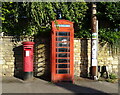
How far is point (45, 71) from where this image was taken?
7.27 meters

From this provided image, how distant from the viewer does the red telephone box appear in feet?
20.4

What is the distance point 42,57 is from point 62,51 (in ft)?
4.49

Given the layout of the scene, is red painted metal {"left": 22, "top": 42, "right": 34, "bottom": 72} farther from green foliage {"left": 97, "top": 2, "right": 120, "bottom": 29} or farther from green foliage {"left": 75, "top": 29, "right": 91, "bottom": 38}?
green foliage {"left": 97, "top": 2, "right": 120, "bottom": 29}

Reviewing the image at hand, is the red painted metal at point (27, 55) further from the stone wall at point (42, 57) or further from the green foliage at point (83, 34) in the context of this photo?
the green foliage at point (83, 34)

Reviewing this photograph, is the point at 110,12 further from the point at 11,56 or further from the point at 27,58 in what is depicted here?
the point at 11,56

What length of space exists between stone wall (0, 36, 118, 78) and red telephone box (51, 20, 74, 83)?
107 centimetres

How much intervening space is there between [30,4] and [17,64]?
2913mm

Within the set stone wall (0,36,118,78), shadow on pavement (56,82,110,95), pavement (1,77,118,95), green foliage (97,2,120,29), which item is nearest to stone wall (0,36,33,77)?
stone wall (0,36,118,78)

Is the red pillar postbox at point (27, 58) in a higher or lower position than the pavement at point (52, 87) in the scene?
higher

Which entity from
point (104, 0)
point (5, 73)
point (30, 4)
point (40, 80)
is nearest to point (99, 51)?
point (104, 0)

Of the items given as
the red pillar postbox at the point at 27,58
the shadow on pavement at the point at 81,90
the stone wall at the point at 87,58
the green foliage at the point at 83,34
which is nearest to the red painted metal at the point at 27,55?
the red pillar postbox at the point at 27,58

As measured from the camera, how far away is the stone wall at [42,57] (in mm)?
7125

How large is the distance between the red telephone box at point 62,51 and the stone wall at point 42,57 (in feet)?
3.52

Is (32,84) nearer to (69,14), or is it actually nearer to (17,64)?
(17,64)
